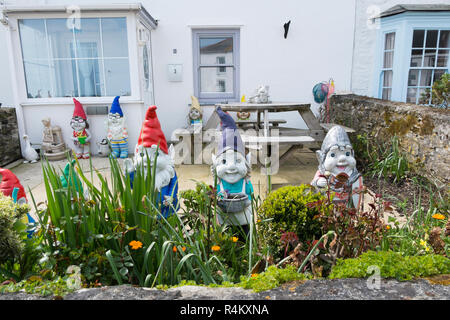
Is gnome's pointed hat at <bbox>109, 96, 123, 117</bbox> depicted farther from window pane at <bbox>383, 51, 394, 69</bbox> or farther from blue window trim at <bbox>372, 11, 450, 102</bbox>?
window pane at <bbox>383, 51, 394, 69</bbox>

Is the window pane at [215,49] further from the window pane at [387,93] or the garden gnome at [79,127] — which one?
the window pane at [387,93]

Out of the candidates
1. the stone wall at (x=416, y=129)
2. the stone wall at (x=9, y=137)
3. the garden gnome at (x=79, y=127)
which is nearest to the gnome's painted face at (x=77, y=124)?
the garden gnome at (x=79, y=127)

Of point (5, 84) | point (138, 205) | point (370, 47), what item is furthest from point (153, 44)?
point (138, 205)

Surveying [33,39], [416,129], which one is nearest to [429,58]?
[416,129]

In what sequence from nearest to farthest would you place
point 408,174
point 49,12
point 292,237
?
point 292,237
point 408,174
point 49,12

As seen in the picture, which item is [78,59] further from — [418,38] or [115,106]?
[418,38]

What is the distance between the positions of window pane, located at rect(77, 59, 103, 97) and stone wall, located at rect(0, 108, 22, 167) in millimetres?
1260

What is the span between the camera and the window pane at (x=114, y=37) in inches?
248

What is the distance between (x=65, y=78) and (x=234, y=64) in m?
3.39

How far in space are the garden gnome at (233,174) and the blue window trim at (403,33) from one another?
19.5 ft

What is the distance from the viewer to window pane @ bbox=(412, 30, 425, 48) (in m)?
7.12
